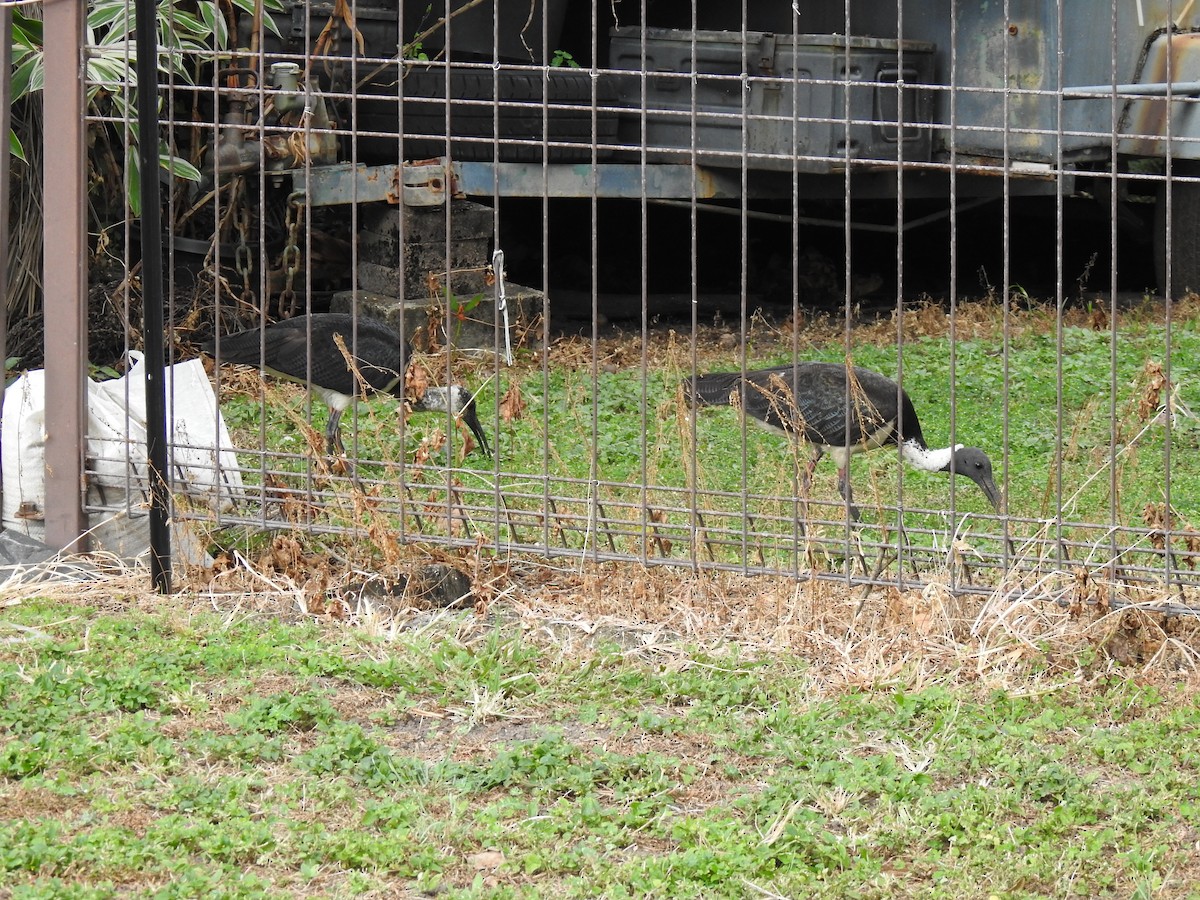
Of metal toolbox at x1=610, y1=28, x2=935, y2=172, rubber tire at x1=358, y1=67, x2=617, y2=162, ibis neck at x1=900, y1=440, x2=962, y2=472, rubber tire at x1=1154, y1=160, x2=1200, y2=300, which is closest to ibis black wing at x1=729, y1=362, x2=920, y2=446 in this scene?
ibis neck at x1=900, y1=440, x2=962, y2=472

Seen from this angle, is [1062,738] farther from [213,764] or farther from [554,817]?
[213,764]

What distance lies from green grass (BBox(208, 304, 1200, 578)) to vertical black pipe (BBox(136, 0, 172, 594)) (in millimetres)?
544

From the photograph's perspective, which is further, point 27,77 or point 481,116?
point 481,116

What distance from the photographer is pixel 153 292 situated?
520cm

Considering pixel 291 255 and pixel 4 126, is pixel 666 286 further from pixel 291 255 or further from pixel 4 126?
pixel 4 126

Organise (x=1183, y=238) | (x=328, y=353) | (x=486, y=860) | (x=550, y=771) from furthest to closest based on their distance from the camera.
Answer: (x=1183, y=238)
(x=328, y=353)
(x=550, y=771)
(x=486, y=860)

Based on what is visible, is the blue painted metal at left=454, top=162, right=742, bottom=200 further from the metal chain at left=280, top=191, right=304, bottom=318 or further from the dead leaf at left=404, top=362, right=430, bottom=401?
the dead leaf at left=404, top=362, right=430, bottom=401

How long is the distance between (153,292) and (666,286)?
8932 millimetres

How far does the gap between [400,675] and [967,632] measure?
177 centimetres

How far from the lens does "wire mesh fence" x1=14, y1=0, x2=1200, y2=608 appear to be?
5418mm

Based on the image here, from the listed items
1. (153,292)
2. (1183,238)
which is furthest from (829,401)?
(1183,238)

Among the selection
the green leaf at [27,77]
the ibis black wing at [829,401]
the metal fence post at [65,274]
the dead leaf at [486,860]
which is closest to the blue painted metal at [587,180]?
A: the green leaf at [27,77]

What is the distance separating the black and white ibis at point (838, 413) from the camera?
661 cm

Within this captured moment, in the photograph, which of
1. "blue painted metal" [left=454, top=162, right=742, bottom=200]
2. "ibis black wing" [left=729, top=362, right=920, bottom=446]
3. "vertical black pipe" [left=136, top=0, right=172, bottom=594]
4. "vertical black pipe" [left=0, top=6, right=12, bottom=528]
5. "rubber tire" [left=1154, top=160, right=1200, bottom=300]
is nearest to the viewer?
"vertical black pipe" [left=136, top=0, right=172, bottom=594]
